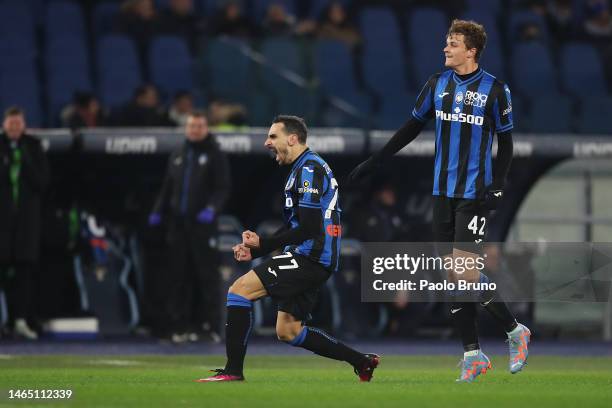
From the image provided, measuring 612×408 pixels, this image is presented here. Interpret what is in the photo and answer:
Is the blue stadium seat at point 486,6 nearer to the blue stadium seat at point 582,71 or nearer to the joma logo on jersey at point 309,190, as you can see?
the blue stadium seat at point 582,71

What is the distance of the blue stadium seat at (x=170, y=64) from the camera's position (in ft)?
52.6

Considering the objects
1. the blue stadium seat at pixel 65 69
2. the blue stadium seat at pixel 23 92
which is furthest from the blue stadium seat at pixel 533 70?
the blue stadium seat at pixel 23 92

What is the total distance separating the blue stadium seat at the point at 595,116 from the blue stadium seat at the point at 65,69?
5.45 metres

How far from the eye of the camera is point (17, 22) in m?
16.2

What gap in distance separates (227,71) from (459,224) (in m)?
7.40

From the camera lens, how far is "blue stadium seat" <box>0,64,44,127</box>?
15.1m

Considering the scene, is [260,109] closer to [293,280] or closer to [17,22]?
[17,22]

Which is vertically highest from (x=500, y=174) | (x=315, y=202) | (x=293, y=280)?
(x=500, y=174)

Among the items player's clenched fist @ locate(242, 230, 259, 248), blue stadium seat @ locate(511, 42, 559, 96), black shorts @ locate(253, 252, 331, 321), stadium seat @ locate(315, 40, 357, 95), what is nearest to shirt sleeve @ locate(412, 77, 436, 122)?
black shorts @ locate(253, 252, 331, 321)

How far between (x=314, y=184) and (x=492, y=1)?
11705mm

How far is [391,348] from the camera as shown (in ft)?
43.5

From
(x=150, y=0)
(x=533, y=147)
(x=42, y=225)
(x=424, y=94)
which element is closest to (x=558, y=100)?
(x=533, y=147)

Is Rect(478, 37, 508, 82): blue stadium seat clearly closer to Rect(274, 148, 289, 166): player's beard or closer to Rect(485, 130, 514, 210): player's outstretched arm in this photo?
Rect(485, 130, 514, 210): player's outstretched arm

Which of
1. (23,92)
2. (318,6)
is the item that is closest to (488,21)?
(318,6)
